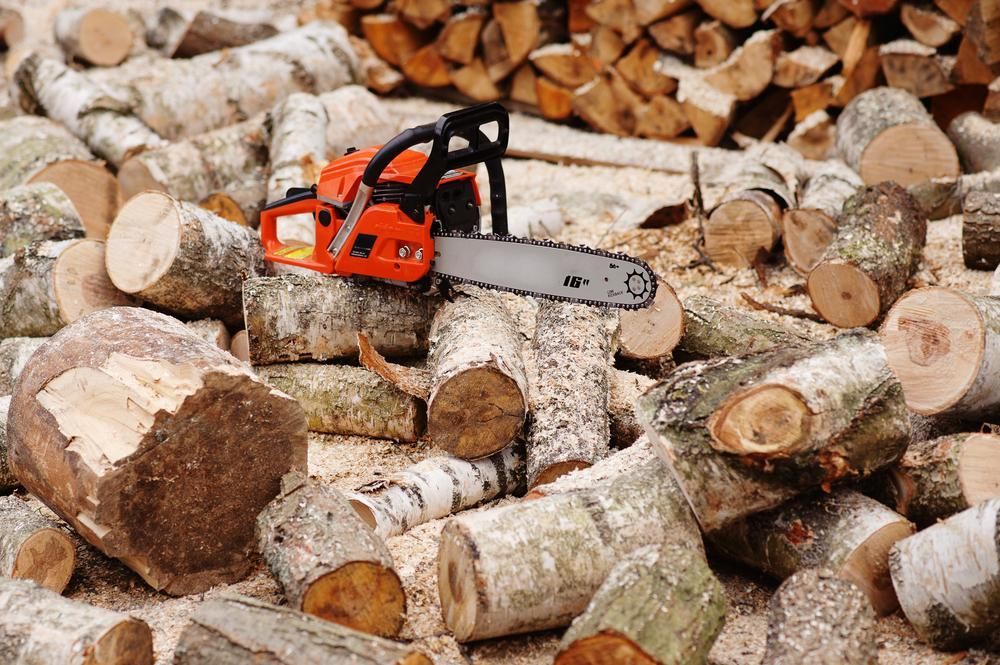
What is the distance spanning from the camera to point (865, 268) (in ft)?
13.8

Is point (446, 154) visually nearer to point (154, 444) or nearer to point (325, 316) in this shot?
point (325, 316)

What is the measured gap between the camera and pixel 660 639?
2422 mm

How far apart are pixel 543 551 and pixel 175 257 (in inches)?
80.6

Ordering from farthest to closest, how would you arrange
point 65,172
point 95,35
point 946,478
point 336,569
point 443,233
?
1. point 95,35
2. point 65,172
3. point 443,233
4. point 946,478
5. point 336,569

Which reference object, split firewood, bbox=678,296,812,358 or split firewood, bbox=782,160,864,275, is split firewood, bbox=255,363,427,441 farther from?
split firewood, bbox=782,160,864,275

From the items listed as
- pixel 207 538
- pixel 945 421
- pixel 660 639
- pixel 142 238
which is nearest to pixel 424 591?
pixel 207 538

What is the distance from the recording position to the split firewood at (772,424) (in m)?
2.73

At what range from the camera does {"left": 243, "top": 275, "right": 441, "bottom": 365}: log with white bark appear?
3953 millimetres

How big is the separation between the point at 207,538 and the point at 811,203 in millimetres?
3198

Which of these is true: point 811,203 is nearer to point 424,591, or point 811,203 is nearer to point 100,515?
point 424,591

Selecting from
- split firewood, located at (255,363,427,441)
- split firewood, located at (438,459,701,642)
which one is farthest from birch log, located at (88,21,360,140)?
split firewood, located at (438,459,701,642)

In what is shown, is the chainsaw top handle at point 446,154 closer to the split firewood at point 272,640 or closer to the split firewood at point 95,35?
the split firewood at point 272,640

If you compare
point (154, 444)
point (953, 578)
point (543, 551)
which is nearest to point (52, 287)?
point (154, 444)

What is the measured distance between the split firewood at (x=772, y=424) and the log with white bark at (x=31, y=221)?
2982 mm
